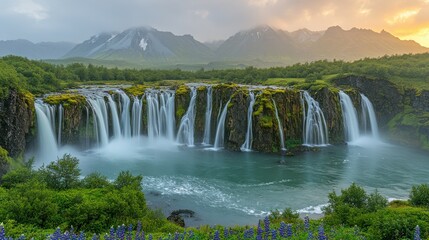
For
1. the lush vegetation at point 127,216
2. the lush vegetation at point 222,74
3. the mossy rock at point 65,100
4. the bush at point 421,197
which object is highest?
the lush vegetation at point 222,74

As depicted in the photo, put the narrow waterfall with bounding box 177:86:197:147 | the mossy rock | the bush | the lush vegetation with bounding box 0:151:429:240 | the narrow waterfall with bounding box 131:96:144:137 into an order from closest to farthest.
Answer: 1. the lush vegetation with bounding box 0:151:429:240
2. the bush
3. the mossy rock
4. the narrow waterfall with bounding box 131:96:144:137
5. the narrow waterfall with bounding box 177:86:197:147

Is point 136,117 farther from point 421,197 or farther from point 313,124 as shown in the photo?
point 421,197

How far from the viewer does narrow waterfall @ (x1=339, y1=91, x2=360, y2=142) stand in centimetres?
5959

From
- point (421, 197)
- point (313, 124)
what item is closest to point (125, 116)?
point (313, 124)

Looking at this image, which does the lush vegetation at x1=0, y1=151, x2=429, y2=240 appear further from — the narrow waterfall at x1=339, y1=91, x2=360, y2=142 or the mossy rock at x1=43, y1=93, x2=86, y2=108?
the narrow waterfall at x1=339, y1=91, x2=360, y2=142

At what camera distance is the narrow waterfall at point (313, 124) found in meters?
54.3

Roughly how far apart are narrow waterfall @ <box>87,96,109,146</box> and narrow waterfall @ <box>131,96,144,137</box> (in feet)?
14.3

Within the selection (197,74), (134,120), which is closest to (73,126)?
(134,120)

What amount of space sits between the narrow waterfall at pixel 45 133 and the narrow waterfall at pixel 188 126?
18097 mm

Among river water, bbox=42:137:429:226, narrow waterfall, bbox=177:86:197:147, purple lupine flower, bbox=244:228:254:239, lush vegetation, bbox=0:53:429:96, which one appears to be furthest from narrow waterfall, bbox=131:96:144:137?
purple lupine flower, bbox=244:228:254:239

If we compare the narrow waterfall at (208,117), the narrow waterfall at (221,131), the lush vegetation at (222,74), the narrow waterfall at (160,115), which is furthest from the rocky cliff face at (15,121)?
the narrow waterfall at (221,131)

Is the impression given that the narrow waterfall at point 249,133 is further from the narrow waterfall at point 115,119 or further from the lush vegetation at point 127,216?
the lush vegetation at point 127,216

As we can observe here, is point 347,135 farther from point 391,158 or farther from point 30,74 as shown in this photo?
point 30,74

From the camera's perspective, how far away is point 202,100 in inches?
2183
